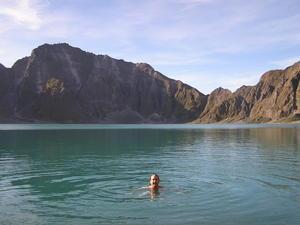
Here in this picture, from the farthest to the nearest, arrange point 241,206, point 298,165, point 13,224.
A: point 298,165 → point 241,206 → point 13,224

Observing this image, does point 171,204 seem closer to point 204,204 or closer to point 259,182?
point 204,204

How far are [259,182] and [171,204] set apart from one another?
38.0ft

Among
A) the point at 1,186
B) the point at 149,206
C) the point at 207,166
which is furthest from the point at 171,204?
the point at 207,166

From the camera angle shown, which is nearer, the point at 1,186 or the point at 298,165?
the point at 1,186

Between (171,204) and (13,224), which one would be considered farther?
(171,204)

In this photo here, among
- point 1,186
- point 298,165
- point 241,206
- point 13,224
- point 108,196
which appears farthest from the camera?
point 298,165

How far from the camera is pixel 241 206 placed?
27.2 m

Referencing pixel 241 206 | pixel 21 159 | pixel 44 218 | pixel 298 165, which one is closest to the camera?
pixel 44 218

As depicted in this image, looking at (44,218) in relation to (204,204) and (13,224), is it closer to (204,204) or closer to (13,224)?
(13,224)

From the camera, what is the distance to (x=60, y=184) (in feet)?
123

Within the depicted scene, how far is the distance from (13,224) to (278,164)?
34261 millimetres

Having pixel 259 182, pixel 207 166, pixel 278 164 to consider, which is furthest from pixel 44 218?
pixel 278 164

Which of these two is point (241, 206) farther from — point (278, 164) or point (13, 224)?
point (278, 164)

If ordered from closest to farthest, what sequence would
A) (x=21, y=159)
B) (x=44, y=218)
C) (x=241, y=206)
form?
(x=44, y=218) → (x=241, y=206) → (x=21, y=159)
